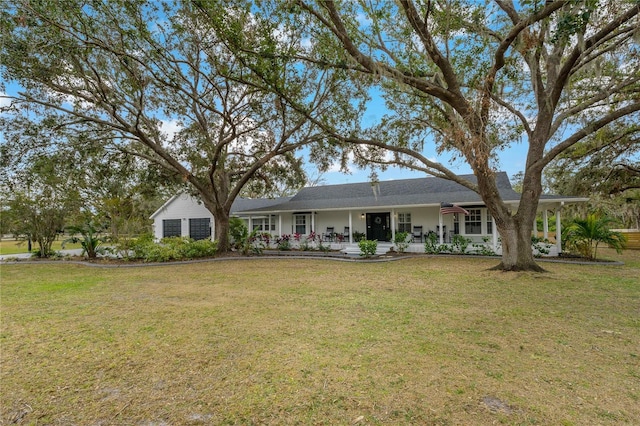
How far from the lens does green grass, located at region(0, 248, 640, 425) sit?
260cm

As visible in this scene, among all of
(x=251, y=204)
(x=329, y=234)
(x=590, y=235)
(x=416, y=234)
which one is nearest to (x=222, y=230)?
(x=329, y=234)

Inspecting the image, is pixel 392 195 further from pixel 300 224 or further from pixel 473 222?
pixel 300 224

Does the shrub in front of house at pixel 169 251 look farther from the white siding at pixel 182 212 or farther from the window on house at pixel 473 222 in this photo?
the window on house at pixel 473 222

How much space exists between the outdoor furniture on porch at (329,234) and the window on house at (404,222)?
3922mm

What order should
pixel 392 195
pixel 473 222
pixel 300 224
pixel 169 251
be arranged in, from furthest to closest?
1. pixel 300 224
2. pixel 392 195
3. pixel 473 222
4. pixel 169 251

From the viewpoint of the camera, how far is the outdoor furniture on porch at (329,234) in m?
18.6

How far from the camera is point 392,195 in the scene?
19016 millimetres

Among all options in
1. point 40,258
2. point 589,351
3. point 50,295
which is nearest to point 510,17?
point 589,351

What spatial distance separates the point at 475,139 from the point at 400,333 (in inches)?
212

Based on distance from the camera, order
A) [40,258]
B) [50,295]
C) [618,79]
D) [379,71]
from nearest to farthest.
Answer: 1. [50,295]
2. [379,71]
3. [618,79]
4. [40,258]

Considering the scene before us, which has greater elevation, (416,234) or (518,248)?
(416,234)

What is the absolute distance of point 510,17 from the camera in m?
8.33

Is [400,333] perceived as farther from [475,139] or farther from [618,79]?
[618,79]

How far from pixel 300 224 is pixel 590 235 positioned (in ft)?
47.7
